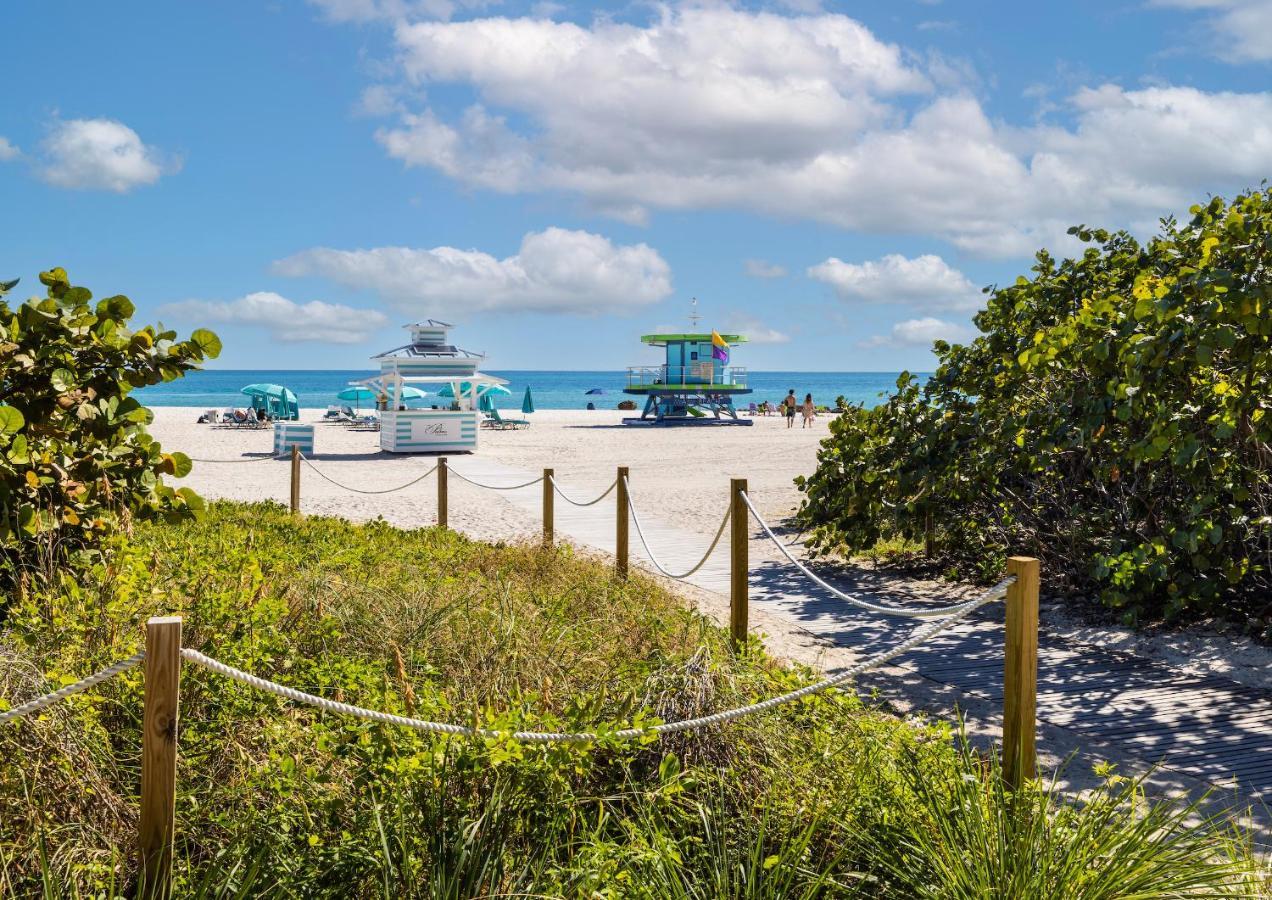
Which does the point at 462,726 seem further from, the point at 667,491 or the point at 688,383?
the point at 688,383

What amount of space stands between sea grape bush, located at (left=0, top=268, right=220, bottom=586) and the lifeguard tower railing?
4007 cm

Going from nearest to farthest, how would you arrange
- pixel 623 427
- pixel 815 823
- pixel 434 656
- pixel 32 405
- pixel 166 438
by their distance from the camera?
pixel 815 823 → pixel 434 656 → pixel 32 405 → pixel 166 438 → pixel 623 427

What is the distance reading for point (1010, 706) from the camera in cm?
371

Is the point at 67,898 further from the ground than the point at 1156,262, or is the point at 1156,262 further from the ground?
the point at 1156,262

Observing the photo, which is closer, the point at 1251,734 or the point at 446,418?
the point at 1251,734

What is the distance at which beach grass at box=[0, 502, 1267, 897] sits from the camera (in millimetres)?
3039

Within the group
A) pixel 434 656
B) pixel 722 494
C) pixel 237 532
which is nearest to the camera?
pixel 434 656

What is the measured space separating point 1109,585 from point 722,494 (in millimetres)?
9415

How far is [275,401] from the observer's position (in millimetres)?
40094

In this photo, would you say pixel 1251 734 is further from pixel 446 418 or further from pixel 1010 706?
pixel 446 418

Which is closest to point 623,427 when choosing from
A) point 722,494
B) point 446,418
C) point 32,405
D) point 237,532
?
point 446,418

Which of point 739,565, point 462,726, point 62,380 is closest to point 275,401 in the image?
point 62,380

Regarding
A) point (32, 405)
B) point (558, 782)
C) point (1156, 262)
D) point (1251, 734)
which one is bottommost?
point (1251, 734)

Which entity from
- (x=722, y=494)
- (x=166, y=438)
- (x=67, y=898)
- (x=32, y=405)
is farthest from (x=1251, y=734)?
(x=166, y=438)
